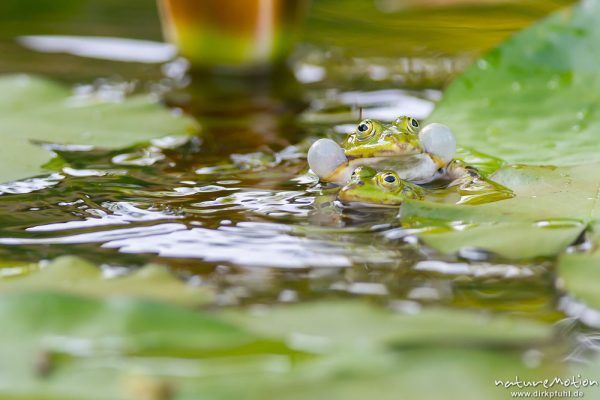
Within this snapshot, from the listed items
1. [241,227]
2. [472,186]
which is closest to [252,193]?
[241,227]

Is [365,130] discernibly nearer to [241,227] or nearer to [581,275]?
[241,227]

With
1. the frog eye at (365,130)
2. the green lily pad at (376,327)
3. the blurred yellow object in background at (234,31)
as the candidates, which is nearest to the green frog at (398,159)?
the frog eye at (365,130)

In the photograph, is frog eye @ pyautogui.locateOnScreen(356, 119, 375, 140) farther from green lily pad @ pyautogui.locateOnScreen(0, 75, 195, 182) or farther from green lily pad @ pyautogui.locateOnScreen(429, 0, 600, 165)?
green lily pad @ pyautogui.locateOnScreen(0, 75, 195, 182)

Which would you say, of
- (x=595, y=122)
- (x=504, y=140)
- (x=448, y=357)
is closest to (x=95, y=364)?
(x=448, y=357)

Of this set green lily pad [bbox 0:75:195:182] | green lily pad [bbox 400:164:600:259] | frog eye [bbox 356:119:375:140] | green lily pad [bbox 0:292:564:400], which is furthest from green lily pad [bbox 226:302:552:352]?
green lily pad [bbox 0:75:195:182]

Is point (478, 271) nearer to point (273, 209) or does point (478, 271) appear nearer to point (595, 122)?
point (273, 209)

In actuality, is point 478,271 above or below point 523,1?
below
